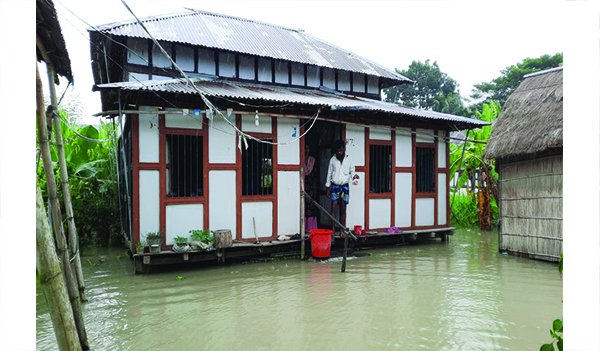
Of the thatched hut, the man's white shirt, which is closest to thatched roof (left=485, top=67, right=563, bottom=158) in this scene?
the thatched hut

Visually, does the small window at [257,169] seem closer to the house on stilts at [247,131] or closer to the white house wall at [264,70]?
the house on stilts at [247,131]

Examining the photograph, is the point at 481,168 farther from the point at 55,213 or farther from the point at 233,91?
the point at 55,213

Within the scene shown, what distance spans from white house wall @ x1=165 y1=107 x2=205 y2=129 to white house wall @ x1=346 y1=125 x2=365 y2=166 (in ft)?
11.7

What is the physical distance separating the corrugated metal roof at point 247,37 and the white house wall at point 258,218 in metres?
4.26

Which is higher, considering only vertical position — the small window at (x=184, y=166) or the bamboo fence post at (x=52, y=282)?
the small window at (x=184, y=166)

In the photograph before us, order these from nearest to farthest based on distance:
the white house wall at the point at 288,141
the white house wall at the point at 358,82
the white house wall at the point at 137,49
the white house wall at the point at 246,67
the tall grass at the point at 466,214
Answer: the white house wall at the point at 288,141, the white house wall at the point at 137,49, the white house wall at the point at 246,67, the white house wall at the point at 358,82, the tall grass at the point at 466,214

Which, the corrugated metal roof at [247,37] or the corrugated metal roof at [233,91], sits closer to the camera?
the corrugated metal roof at [233,91]

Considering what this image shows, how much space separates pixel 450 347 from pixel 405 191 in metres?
6.44

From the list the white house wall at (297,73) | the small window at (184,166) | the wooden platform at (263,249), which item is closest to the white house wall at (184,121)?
the small window at (184,166)

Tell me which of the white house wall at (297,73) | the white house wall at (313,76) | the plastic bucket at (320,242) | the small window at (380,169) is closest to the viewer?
the plastic bucket at (320,242)

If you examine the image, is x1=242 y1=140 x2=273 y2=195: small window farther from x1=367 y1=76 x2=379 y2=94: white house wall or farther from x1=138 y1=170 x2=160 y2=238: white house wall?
x1=367 y1=76 x2=379 y2=94: white house wall

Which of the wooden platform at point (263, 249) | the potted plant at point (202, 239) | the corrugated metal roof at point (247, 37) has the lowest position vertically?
the wooden platform at point (263, 249)

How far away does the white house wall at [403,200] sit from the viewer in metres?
10.2

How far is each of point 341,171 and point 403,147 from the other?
223cm
